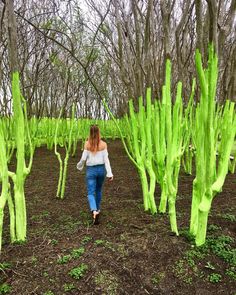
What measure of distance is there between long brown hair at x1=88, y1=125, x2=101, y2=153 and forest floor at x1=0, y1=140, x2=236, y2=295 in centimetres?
95

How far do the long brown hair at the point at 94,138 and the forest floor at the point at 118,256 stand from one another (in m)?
0.95

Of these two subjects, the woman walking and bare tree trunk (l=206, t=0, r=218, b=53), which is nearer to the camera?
bare tree trunk (l=206, t=0, r=218, b=53)

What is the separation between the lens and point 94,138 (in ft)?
15.2

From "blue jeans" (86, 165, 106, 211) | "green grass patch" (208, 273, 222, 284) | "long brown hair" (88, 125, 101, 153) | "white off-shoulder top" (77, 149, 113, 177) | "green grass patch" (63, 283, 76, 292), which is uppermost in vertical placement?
"long brown hair" (88, 125, 101, 153)

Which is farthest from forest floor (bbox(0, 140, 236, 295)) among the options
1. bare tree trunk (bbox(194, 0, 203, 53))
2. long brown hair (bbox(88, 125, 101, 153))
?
bare tree trunk (bbox(194, 0, 203, 53))

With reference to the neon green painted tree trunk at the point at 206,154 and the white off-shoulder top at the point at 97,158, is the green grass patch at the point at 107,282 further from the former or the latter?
the white off-shoulder top at the point at 97,158

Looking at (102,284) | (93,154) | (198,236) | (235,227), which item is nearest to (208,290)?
(198,236)

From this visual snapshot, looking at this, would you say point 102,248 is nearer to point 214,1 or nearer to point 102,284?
point 102,284

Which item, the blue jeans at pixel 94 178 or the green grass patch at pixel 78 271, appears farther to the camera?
the blue jeans at pixel 94 178

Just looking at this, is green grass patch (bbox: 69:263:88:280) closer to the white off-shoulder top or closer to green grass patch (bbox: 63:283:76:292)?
green grass patch (bbox: 63:283:76:292)

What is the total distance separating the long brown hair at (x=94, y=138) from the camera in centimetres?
460

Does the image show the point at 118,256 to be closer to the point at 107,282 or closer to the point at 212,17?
the point at 107,282

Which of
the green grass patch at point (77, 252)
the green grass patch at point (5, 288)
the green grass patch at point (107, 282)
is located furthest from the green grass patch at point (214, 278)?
the green grass patch at point (5, 288)

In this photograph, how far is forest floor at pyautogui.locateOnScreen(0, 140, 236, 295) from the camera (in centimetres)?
275
